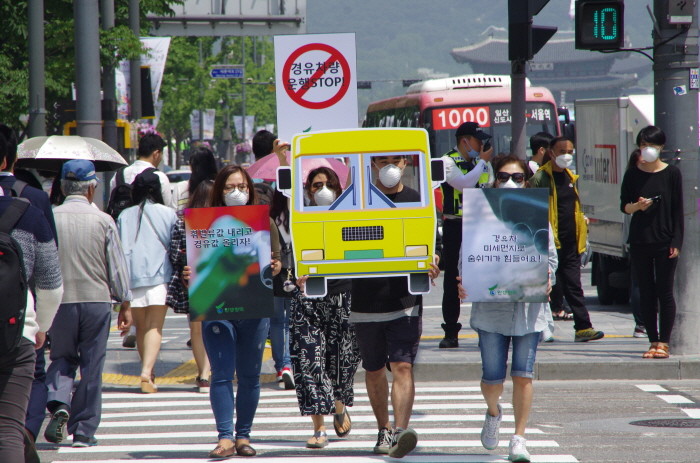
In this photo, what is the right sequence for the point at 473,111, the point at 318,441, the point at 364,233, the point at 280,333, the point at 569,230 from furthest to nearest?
the point at 473,111 → the point at 569,230 → the point at 280,333 → the point at 318,441 → the point at 364,233

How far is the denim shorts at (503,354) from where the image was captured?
693cm

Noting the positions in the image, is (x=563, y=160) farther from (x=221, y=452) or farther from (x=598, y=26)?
(x=221, y=452)

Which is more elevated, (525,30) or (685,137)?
(525,30)

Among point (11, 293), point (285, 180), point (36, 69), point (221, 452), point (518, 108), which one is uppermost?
point (36, 69)

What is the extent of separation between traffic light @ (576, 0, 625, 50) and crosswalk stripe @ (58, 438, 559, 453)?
4197 mm

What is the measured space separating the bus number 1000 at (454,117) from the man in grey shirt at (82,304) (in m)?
18.0

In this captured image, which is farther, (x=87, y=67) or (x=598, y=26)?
(x=87, y=67)

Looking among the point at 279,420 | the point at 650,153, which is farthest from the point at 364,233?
the point at 650,153

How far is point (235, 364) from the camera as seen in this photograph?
7.25 meters

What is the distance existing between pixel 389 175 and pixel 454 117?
18637 mm

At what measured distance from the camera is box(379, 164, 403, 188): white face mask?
6.91 m

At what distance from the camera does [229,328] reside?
281 inches

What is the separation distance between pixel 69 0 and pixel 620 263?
1080cm

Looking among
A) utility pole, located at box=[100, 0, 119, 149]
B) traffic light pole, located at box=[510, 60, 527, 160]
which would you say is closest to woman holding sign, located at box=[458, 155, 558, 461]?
traffic light pole, located at box=[510, 60, 527, 160]
